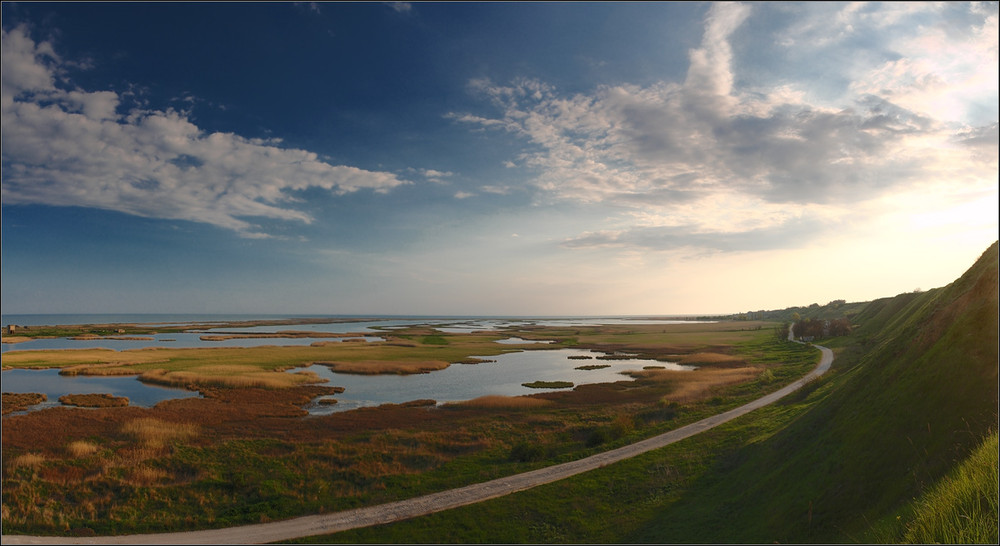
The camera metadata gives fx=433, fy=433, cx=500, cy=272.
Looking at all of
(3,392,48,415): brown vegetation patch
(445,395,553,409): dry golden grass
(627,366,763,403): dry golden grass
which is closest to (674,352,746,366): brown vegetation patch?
(627,366,763,403): dry golden grass

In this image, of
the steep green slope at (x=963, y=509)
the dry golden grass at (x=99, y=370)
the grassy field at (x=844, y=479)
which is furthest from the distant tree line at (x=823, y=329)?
the dry golden grass at (x=99, y=370)

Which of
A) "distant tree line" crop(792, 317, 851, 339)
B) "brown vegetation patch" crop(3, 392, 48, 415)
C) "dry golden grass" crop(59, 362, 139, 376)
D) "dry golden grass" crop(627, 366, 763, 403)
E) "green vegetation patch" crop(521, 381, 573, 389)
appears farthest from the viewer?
"distant tree line" crop(792, 317, 851, 339)

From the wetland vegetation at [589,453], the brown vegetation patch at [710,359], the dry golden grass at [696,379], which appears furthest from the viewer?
the brown vegetation patch at [710,359]

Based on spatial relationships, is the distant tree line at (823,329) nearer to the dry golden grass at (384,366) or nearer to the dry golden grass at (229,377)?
the dry golden grass at (384,366)

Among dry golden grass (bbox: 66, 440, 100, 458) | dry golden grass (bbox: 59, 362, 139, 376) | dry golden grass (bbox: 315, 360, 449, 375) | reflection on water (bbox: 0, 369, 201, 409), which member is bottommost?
dry golden grass (bbox: 315, 360, 449, 375)

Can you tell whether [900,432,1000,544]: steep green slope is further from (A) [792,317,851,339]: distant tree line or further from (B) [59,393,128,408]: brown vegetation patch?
(A) [792,317,851,339]: distant tree line

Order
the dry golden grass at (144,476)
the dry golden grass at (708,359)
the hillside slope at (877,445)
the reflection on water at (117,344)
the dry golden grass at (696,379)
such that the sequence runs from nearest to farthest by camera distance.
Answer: the hillside slope at (877,445) → the dry golden grass at (144,476) → the dry golden grass at (696,379) → the dry golden grass at (708,359) → the reflection on water at (117,344)

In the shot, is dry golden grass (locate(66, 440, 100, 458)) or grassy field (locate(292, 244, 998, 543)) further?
dry golden grass (locate(66, 440, 100, 458))
